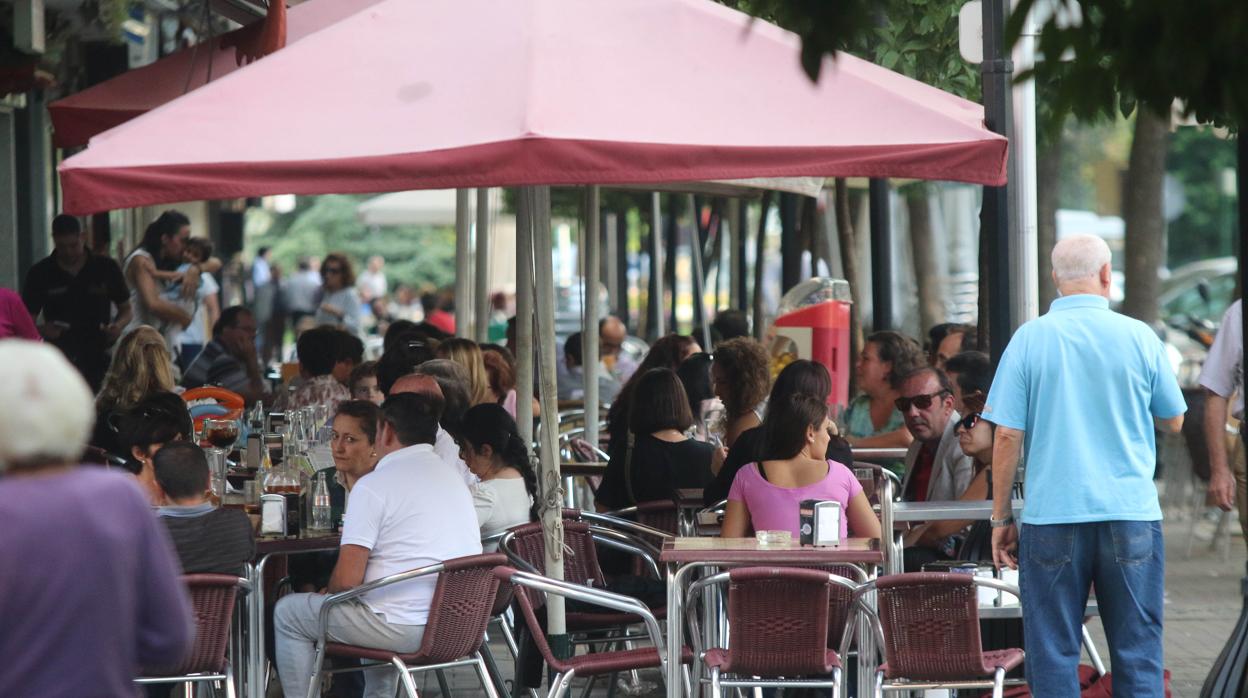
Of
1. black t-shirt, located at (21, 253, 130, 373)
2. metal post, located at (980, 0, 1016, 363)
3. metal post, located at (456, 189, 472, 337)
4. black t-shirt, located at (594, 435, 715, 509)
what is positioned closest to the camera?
metal post, located at (980, 0, 1016, 363)

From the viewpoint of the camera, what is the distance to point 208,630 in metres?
5.83

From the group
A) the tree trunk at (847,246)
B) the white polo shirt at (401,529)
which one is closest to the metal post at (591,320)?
the tree trunk at (847,246)

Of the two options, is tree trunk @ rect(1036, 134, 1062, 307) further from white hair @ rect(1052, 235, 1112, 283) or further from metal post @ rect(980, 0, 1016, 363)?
white hair @ rect(1052, 235, 1112, 283)

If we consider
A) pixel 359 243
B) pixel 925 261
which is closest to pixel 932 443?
pixel 925 261

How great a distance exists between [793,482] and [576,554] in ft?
3.08

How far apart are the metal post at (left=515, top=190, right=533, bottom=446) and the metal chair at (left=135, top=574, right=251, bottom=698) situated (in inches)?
67.3

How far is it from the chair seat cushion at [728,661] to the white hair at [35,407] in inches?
114

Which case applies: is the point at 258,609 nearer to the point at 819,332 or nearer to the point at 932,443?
the point at 932,443

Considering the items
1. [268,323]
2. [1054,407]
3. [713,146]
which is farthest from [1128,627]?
[268,323]

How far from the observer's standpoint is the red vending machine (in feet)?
37.2

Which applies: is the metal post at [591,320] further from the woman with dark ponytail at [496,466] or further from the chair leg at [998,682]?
the chair leg at [998,682]

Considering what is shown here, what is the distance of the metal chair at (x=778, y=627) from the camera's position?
5633 mm

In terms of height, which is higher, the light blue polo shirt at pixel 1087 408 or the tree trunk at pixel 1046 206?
the tree trunk at pixel 1046 206

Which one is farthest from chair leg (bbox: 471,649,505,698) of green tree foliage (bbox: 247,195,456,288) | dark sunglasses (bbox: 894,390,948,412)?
green tree foliage (bbox: 247,195,456,288)
